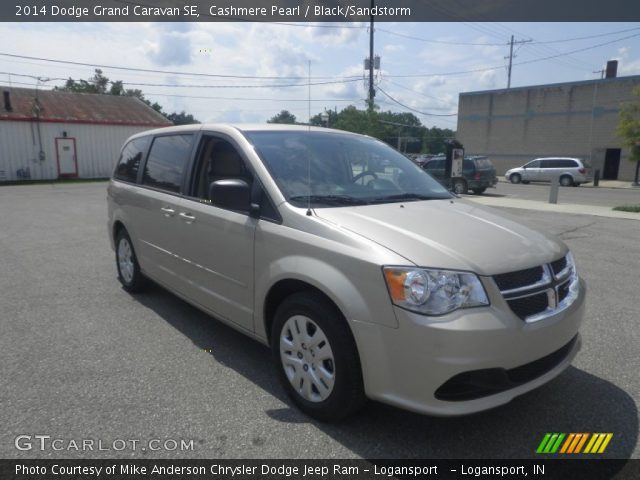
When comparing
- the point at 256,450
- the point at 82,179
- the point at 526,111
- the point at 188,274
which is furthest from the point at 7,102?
the point at 526,111

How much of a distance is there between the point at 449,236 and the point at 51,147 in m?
30.8

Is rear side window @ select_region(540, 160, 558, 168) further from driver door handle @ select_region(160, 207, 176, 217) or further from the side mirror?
the side mirror

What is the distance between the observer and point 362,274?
259cm

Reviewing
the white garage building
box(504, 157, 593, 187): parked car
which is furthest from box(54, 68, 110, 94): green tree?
box(504, 157, 593, 187): parked car

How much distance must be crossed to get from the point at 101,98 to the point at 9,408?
1394 inches

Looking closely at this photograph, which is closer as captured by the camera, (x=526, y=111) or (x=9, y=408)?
(x=9, y=408)

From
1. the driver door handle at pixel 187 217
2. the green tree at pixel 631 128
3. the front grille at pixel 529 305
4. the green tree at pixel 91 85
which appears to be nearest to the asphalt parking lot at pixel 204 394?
the front grille at pixel 529 305

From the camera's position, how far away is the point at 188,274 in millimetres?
4172

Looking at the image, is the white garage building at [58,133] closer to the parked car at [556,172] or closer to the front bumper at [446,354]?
the parked car at [556,172]

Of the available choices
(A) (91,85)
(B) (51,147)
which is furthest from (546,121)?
(A) (91,85)

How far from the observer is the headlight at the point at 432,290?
8.05 feet

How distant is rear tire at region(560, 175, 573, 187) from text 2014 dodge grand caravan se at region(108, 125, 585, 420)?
2863 cm

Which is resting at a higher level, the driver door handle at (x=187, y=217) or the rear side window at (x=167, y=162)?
the rear side window at (x=167, y=162)

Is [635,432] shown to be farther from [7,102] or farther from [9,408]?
[7,102]
